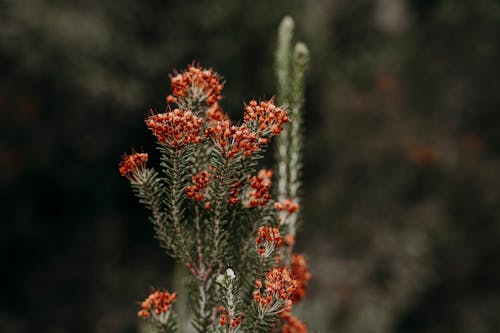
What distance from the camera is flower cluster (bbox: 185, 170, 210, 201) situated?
3.22ft

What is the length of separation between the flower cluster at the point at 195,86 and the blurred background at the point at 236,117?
456 centimetres

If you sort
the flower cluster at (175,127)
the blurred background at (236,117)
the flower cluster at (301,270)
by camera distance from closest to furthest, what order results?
the flower cluster at (175,127) → the flower cluster at (301,270) → the blurred background at (236,117)

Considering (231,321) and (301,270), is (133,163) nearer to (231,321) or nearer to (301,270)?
(231,321)

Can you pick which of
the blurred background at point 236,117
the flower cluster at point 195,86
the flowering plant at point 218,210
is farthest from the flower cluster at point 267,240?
the blurred background at point 236,117

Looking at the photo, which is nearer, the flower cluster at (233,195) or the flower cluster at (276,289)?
the flower cluster at (276,289)

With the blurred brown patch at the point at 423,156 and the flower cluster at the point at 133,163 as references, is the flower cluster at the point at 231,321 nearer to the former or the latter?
the flower cluster at the point at 133,163

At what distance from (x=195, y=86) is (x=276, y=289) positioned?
0.49 meters

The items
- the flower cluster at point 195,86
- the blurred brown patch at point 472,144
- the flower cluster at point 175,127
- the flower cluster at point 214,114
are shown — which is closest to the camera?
the flower cluster at point 175,127

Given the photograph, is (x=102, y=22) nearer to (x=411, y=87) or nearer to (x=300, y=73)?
(x=300, y=73)

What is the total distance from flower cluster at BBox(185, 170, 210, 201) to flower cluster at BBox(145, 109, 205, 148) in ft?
0.32

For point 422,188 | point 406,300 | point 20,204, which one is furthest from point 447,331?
point 20,204

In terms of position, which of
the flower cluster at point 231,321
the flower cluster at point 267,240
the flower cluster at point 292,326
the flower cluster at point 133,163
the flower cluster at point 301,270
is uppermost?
the flower cluster at point 133,163

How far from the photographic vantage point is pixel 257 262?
975 mm

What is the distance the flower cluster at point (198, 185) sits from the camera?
3.22 feet
